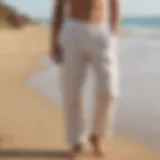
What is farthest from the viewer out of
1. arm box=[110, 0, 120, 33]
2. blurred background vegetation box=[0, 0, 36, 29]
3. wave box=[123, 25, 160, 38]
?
wave box=[123, 25, 160, 38]

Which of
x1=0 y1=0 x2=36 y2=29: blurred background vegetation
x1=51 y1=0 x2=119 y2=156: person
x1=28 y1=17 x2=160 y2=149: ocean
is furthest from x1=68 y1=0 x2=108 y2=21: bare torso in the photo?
x1=0 y1=0 x2=36 y2=29: blurred background vegetation

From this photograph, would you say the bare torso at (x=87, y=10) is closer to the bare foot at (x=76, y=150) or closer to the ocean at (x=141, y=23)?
the bare foot at (x=76, y=150)

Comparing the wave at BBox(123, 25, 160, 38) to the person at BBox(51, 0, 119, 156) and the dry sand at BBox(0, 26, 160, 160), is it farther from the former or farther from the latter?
the person at BBox(51, 0, 119, 156)

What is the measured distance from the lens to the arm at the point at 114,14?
1.98 m

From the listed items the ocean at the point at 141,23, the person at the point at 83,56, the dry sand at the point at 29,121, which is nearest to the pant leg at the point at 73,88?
the person at the point at 83,56

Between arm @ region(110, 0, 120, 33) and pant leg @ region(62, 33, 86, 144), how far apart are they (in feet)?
0.65

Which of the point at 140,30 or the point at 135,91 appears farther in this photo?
the point at 140,30

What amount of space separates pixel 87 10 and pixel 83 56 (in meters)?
0.17

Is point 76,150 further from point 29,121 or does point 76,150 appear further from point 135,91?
point 135,91

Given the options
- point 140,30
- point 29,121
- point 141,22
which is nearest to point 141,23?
point 141,22

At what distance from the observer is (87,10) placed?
6.21 feet

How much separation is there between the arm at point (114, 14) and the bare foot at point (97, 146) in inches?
16.6

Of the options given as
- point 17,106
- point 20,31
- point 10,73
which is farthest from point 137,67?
point 20,31

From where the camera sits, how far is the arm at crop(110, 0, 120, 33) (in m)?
1.98
